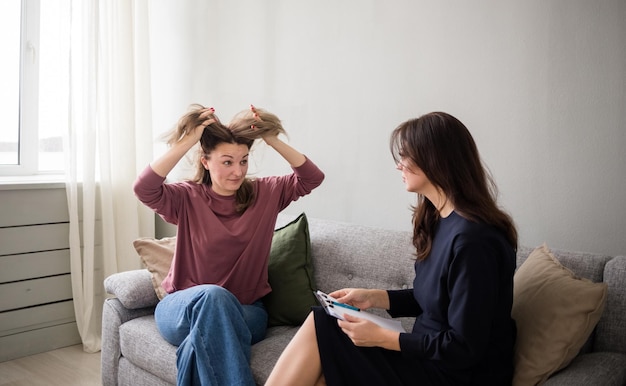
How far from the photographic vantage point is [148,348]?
2.21m

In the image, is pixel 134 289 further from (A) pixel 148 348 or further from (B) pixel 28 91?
(B) pixel 28 91

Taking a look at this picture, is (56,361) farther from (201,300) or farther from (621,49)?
(621,49)

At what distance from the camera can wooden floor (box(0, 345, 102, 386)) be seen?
2.84m

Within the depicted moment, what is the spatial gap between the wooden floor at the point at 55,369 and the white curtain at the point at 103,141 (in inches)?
5.0

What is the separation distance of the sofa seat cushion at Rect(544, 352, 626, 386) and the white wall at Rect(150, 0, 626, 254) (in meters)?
0.51

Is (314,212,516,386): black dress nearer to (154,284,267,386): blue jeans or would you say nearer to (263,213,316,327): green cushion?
(154,284,267,386): blue jeans

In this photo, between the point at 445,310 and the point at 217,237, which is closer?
the point at 445,310

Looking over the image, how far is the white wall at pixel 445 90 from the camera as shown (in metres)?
2.01

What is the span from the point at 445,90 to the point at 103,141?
1968 mm

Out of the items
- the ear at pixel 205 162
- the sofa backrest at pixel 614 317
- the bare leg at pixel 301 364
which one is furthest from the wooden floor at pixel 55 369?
the sofa backrest at pixel 614 317

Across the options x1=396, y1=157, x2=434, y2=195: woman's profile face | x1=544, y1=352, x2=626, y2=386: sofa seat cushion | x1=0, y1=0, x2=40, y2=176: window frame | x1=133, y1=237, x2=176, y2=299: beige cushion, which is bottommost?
x1=544, y1=352, x2=626, y2=386: sofa seat cushion

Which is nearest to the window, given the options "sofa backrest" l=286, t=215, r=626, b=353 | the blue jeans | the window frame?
the window frame

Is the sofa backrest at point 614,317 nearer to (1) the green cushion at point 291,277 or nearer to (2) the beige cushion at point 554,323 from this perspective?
(2) the beige cushion at point 554,323

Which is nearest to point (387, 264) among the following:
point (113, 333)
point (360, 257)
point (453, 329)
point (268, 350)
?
point (360, 257)
